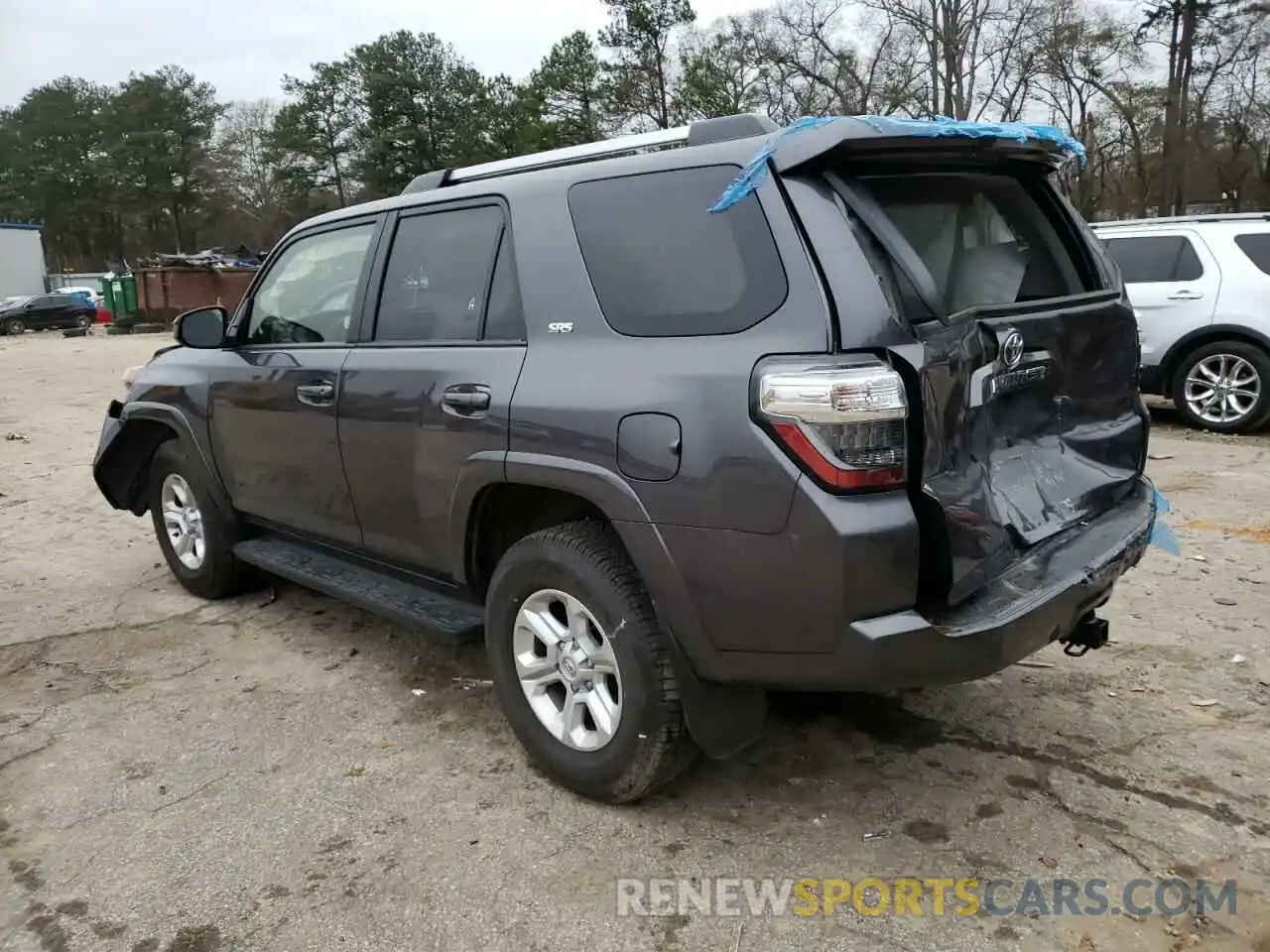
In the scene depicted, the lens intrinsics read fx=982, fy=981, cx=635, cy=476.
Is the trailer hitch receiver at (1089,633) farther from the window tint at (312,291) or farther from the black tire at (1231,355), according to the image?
the black tire at (1231,355)

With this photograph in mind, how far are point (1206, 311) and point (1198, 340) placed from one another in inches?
10.2

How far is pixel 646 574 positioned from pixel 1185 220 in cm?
835

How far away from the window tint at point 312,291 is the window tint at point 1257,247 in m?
7.82

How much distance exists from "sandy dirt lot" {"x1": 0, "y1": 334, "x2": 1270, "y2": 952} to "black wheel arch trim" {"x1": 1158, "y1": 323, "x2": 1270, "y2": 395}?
15.0 ft

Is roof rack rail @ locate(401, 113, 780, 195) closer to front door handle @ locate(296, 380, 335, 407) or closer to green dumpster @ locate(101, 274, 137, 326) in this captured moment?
front door handle @ locate(296, 380, 335, 407)

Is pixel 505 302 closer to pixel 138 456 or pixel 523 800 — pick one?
pixel 523 800

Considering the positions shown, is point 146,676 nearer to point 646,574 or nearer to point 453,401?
point 453,401

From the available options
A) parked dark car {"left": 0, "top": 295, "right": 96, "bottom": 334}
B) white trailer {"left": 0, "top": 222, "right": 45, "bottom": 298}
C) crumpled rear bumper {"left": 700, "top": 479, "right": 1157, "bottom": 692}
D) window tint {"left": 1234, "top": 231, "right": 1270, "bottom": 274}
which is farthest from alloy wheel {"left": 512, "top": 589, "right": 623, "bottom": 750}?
white trailer {"left": 0, "top": 222, "right": 45, "bottom": 298}

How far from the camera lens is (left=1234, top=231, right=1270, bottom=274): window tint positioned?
830cm

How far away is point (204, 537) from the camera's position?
4824 millimetres

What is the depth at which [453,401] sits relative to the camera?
3.17 metres

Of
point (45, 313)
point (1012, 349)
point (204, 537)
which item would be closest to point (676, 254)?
point (1012, 349)

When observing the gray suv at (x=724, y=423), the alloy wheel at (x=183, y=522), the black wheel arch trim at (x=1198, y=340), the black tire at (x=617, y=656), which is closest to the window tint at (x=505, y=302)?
the gray suv at (x=724, y=423)

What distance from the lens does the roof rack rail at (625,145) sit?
2.74 metres
